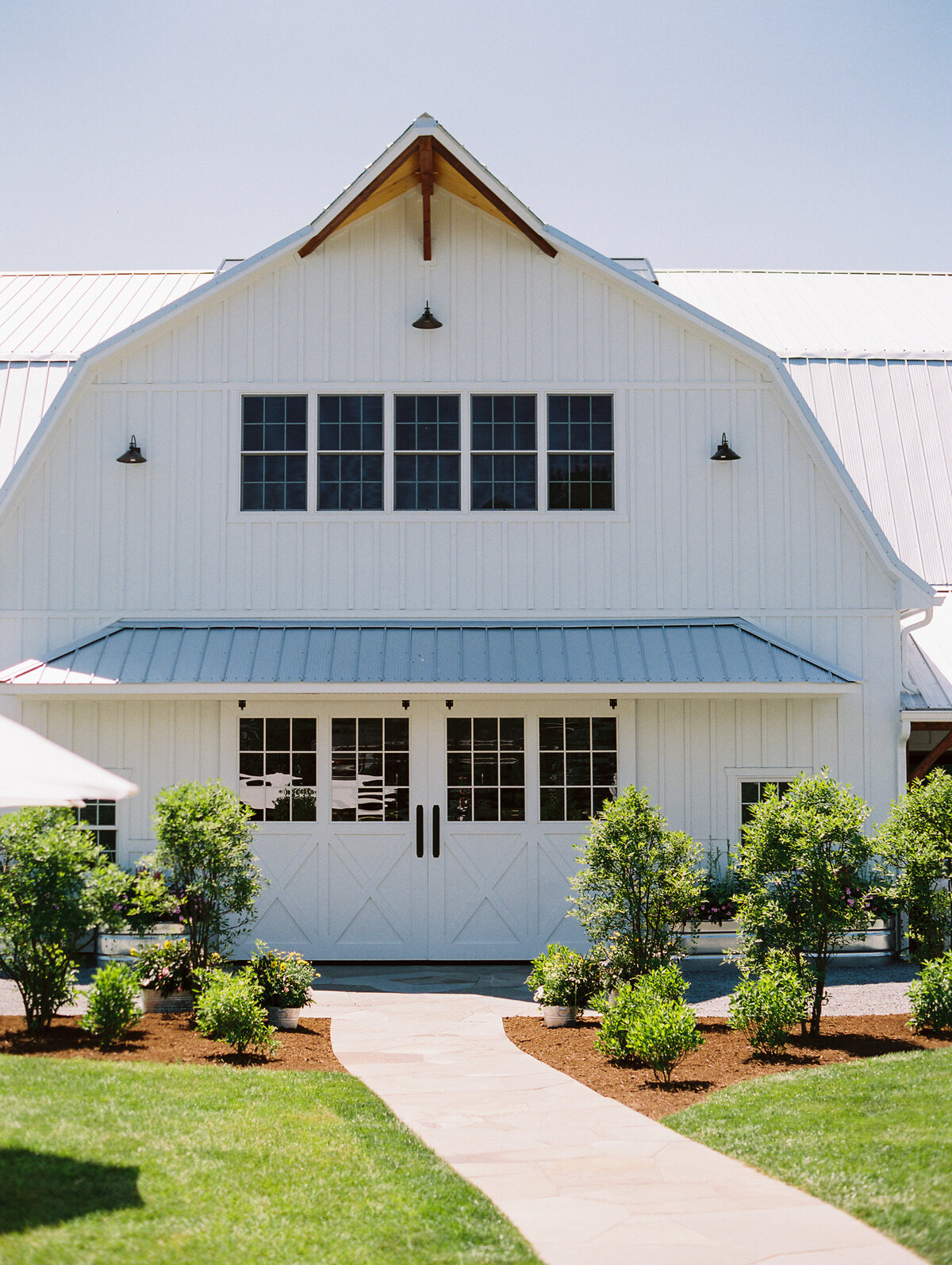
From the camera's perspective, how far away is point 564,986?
969cm

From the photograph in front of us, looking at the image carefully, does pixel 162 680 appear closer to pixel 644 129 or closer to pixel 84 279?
pixel 644 129

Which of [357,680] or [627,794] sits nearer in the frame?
[627,794]

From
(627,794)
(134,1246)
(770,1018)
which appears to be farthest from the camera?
(627,794)

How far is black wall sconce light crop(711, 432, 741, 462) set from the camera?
13.0 metres

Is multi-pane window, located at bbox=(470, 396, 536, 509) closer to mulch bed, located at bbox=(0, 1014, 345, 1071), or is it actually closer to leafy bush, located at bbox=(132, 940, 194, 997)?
leafy bush, located at bbox=(132, 940, 194, 997)

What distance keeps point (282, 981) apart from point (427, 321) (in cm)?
711

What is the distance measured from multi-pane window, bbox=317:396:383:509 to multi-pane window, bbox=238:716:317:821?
2409 mm

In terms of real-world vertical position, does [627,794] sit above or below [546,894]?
above

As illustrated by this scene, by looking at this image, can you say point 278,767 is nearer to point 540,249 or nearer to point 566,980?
point 566,980

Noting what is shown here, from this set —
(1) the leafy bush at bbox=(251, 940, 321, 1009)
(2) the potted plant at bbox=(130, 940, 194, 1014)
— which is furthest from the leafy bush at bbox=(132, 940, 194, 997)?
(1) the leafy bush at bbox=(251, 940, 321, 1009)

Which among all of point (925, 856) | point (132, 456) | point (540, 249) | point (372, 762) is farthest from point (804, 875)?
point (132, 456)

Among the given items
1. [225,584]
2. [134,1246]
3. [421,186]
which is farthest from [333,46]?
[134,1246]

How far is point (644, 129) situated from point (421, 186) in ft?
8.13

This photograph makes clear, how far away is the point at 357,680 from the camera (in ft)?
39.5
